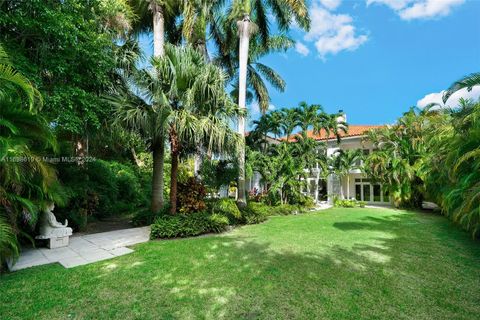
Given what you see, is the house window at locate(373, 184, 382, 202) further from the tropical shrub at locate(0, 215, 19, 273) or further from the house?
the tropical shrub at locate(0, 215, 19, 273)

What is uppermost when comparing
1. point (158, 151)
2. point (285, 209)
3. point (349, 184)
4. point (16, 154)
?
point (158, 151)

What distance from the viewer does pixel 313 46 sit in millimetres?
15320

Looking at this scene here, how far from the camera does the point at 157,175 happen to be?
391 inches

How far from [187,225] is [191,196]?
175cm

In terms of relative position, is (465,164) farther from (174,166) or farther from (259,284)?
(174,166)

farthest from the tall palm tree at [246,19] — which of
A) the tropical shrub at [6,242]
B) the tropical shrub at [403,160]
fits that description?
the tropical shrub at [403,160]

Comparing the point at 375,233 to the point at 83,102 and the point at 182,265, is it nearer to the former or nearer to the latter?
the point at 182,265

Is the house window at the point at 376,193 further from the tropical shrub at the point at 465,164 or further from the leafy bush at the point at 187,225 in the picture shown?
the leafy bush at the point at 187,225

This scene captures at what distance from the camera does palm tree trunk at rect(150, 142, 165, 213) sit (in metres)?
9.67

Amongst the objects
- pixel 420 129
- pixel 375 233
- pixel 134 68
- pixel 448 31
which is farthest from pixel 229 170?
pixel 420 129

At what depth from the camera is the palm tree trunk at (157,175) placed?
967 centimetres

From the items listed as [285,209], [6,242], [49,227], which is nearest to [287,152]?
A: [285,209]

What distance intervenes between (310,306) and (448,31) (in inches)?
595

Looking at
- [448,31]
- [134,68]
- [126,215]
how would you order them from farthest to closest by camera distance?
[126,215], [448,31], [134,68]
